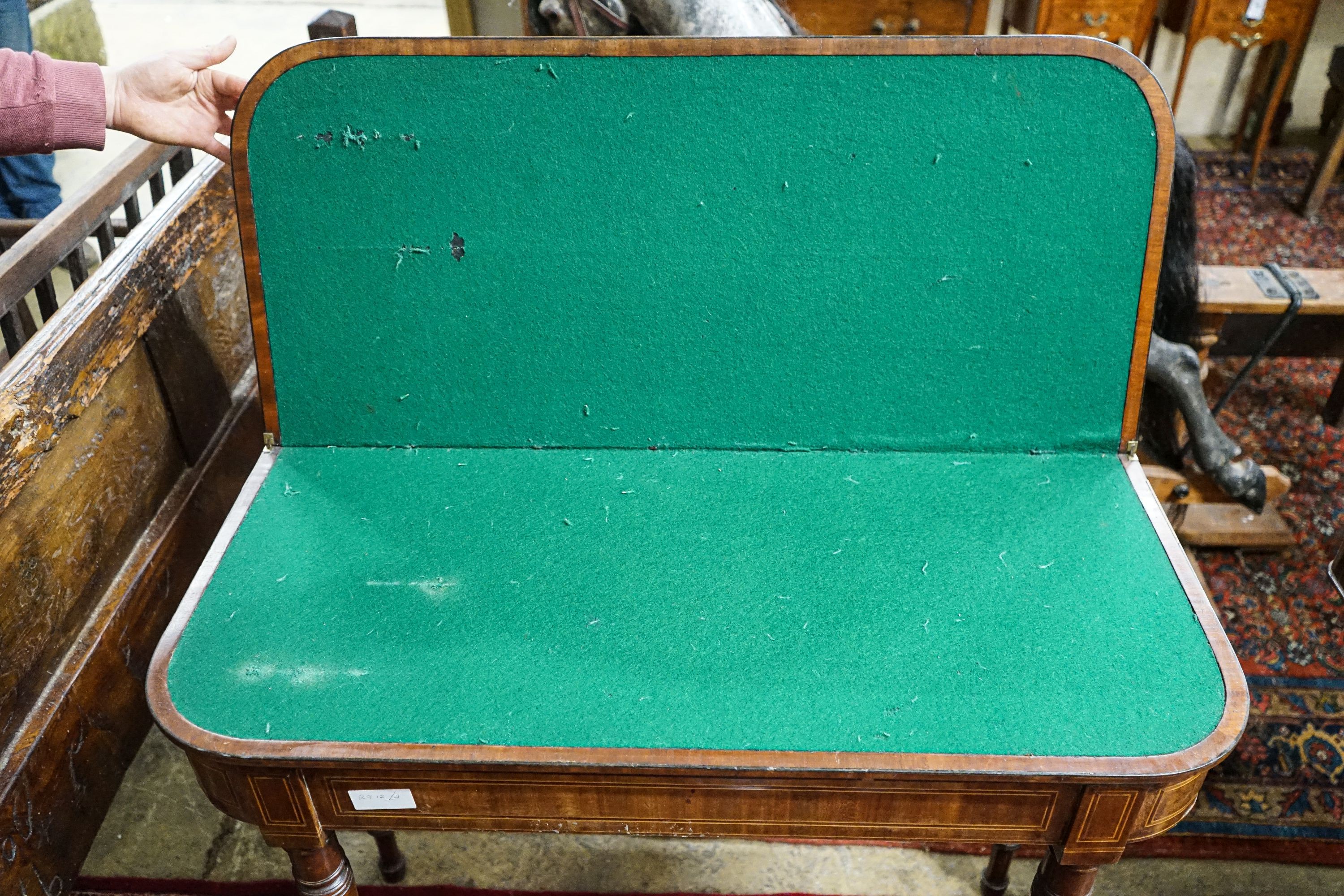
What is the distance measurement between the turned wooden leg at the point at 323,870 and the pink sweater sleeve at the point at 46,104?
1019mm

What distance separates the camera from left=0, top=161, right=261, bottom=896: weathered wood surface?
1.62 meters

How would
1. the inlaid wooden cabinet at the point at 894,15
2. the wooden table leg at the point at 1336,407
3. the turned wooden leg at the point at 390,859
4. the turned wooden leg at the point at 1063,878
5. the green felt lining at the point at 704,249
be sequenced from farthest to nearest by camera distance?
the inlaid wooden cabinet at the point at 894,15 → the wooden table leg at the point at 1336,407 → the turned wooden leg at the point at 390,859 → the green felt lining at the point at 704,249 → the turned wooden leg at the point at 1063,878

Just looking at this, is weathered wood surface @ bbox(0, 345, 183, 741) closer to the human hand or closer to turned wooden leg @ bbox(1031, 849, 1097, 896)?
the human hand

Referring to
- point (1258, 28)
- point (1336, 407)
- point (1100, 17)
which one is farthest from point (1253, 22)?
point (1336, 407)

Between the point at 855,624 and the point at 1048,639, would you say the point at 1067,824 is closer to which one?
the point at 1048,639

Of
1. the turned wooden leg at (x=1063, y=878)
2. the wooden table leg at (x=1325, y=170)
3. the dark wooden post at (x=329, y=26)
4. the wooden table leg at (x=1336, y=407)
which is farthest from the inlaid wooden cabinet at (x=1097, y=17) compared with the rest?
the turned wooden leg at (x=1063, y=878)

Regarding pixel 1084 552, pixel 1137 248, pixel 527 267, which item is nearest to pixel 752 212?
pixel 527 267

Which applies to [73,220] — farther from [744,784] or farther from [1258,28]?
[1258,28]

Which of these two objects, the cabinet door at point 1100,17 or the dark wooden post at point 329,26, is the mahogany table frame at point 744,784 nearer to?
the dark wooden post at point 329,26

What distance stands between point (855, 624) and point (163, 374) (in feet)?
4.76

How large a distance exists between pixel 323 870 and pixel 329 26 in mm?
1578

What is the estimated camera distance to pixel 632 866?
2.05 m

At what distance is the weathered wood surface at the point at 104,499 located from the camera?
5.31 ft

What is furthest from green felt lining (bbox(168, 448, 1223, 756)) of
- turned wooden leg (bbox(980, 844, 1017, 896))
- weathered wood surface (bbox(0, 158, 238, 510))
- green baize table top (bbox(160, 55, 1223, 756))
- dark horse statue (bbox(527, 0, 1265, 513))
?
dark horse statue (bbox(527, 0, 1265, 513))
